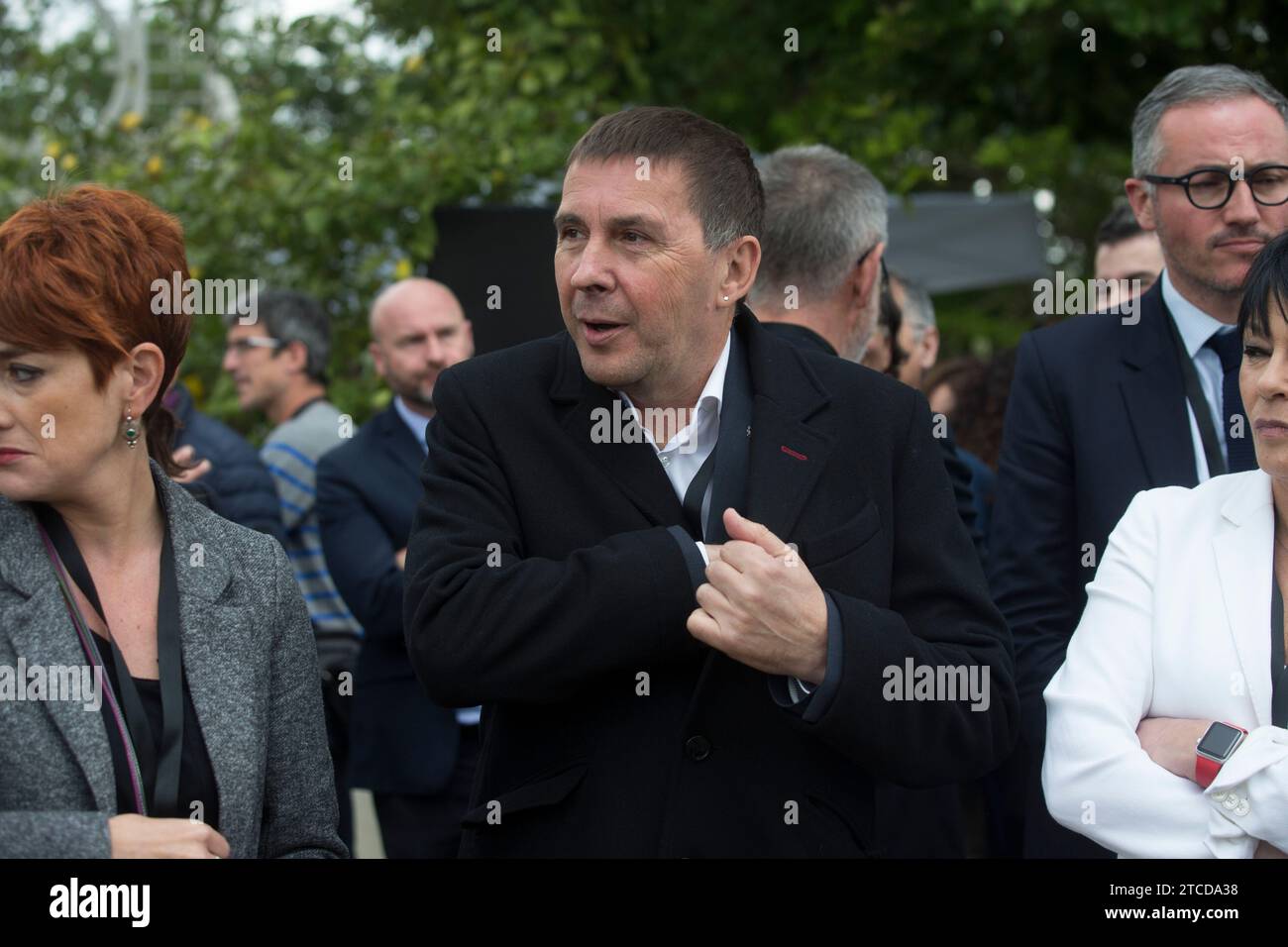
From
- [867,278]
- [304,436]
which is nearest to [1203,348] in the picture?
[867,278]

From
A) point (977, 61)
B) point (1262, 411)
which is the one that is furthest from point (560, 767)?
point (977, 61)

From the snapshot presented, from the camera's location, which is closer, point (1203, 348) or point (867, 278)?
point (1203, 348)

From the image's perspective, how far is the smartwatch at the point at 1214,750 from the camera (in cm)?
254

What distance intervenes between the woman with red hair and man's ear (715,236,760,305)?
926mm

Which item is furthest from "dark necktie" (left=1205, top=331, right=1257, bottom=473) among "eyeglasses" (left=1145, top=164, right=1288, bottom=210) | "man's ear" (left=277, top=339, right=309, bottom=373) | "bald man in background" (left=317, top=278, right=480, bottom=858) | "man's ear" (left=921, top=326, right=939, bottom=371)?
"man's ear" (left=277, top=339, right=309, bottom=373)

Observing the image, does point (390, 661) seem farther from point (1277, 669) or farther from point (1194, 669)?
point (1277, 669)

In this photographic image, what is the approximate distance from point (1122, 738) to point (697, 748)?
0.72m

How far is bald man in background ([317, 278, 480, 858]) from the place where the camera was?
16.5 ft

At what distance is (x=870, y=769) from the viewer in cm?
259

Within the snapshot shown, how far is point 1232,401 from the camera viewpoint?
3369 millimetres

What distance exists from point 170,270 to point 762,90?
6.90m

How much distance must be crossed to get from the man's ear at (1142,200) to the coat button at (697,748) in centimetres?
171

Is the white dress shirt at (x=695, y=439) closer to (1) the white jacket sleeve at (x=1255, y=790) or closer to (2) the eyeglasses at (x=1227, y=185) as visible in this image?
(1) the white jacket sleeve at (x=1255, y=790)
